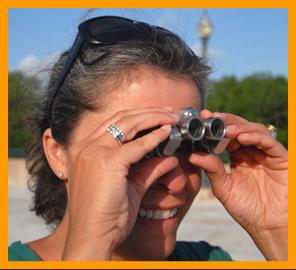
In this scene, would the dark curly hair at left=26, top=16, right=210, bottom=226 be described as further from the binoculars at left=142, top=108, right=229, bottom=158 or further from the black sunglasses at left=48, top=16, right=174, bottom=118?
the binoculars at left=142, top=108, right=229, bottom=158

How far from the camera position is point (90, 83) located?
2.03 meters

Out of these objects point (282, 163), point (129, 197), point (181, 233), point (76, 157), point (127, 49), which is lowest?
point (181, 233)

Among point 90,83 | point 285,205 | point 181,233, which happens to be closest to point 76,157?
point 90,83

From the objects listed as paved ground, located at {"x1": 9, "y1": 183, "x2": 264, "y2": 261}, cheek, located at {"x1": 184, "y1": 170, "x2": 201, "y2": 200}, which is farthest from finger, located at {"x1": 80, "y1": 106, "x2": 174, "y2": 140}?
paved ground, located at {"x1": 9, "y1": 183, "x2": 264, "y2": 261}

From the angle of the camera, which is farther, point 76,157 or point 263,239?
point 263,239

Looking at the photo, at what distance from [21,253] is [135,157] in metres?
0.70

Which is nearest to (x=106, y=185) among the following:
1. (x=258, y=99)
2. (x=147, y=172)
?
(x=147, y=172)

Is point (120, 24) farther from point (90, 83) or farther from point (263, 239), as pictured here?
point (263, 239)

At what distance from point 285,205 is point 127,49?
3.42 feet

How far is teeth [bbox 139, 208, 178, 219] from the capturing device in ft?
6.26

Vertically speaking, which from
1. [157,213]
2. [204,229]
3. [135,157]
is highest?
[135,157]

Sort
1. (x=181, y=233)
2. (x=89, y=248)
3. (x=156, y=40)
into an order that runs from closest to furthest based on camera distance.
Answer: (x=89, y=248), (x=156, y=40), (x=181, y=233)

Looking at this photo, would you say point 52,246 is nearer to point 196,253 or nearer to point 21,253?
point 21,253

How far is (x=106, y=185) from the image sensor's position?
1526 millimetres
